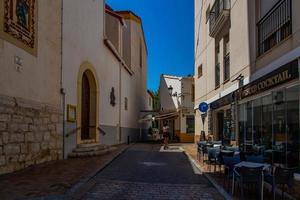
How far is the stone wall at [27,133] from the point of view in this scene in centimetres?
955

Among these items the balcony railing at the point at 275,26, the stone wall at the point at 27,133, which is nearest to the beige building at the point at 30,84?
the stone wall at the point at 27,133

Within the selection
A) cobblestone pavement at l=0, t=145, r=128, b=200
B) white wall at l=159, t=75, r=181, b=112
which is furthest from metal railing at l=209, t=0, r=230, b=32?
white wall at l=159, t=75, r=181, b=112

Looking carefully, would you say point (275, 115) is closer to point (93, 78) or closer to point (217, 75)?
point (217, 75)

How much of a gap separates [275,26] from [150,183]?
6.93 meters

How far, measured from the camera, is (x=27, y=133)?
10859 millimetres

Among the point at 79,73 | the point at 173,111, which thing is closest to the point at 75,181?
the point at 79,73

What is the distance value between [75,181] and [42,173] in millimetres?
1504

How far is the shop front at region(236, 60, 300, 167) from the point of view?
34.4 ft

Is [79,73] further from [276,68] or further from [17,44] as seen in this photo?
[276,68]

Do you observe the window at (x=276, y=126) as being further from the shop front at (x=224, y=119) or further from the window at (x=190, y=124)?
the window at (x=190, y=124)

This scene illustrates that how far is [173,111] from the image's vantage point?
3703cm

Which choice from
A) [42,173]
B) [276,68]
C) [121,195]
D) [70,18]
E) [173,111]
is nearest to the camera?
[121,195]

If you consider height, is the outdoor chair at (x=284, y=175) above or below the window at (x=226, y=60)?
below

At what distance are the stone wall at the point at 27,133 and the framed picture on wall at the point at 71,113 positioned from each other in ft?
2.71
